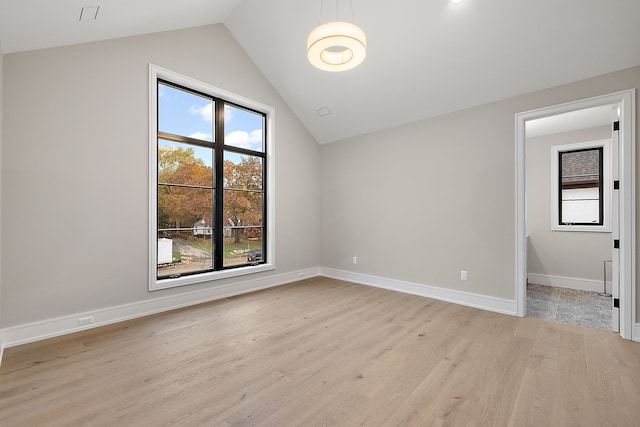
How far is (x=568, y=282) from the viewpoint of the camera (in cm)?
484

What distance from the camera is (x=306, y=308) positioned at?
144 inches

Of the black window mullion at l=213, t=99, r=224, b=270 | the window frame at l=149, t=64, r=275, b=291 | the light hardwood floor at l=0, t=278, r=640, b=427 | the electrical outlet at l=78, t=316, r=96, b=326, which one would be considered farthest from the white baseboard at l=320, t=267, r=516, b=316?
the electrical outlet at l=78, t=316, r=96, b=326

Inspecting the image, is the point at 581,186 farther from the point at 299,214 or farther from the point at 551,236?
the point at 299,214

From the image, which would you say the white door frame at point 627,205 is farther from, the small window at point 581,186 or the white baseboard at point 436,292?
the small window at point 581,186

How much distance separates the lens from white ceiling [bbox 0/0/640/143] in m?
2.56

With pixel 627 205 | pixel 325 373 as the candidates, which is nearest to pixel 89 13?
pixel 325 373

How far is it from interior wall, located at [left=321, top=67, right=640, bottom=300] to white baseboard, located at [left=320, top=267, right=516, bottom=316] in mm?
73

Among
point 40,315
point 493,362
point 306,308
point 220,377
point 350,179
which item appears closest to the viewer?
point 220,377

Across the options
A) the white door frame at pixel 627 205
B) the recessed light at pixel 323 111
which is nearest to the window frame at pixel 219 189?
the recessed light at pixel 323 111

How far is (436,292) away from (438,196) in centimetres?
Answer: 137

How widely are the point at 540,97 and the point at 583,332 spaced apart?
2.58 m

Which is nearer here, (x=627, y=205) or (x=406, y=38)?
(x=627, y=205)

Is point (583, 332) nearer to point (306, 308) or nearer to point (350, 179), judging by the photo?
point (306, 308)

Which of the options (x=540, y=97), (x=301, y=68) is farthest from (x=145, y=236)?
(x=540, y=97)
